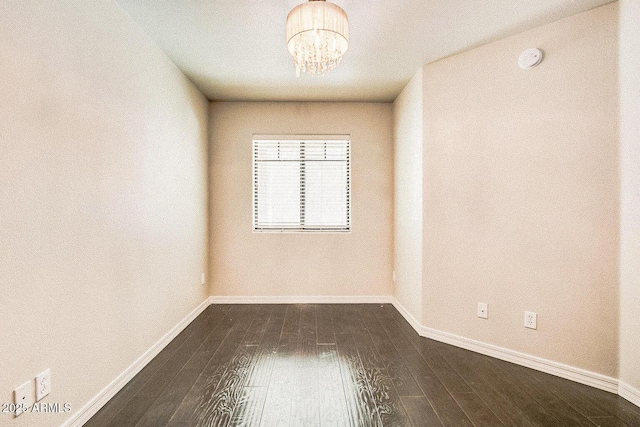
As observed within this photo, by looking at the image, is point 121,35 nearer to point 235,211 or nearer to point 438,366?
point 235,211

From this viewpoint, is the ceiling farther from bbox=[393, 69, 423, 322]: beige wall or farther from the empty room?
bbox=[393, 69, 423, 322]: beige wall

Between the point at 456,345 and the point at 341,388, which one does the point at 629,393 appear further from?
the point at 341,388

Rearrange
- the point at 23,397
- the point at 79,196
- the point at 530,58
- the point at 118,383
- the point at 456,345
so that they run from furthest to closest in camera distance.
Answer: the point at 456,345, the point at 530,58, the point at 118,383, the point at 79,196, the point at 23,397

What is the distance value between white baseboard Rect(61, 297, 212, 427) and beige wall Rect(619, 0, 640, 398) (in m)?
3.30

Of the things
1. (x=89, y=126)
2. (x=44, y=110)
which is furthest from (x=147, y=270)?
(x=44, y=110)

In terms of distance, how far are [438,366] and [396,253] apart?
1650 millimetres

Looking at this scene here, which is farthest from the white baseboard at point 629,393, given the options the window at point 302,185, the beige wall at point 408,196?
the window at point 302,185

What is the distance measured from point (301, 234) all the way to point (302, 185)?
2.12 feet

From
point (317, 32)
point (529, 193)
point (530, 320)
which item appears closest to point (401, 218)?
point (529, 193)

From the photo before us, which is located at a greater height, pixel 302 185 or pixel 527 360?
pixel 302 185

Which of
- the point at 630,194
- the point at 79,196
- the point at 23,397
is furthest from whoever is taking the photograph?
the point at 630,194

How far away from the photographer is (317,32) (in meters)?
1.74

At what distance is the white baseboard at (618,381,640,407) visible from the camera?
189 cm

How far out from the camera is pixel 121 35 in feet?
6.92
